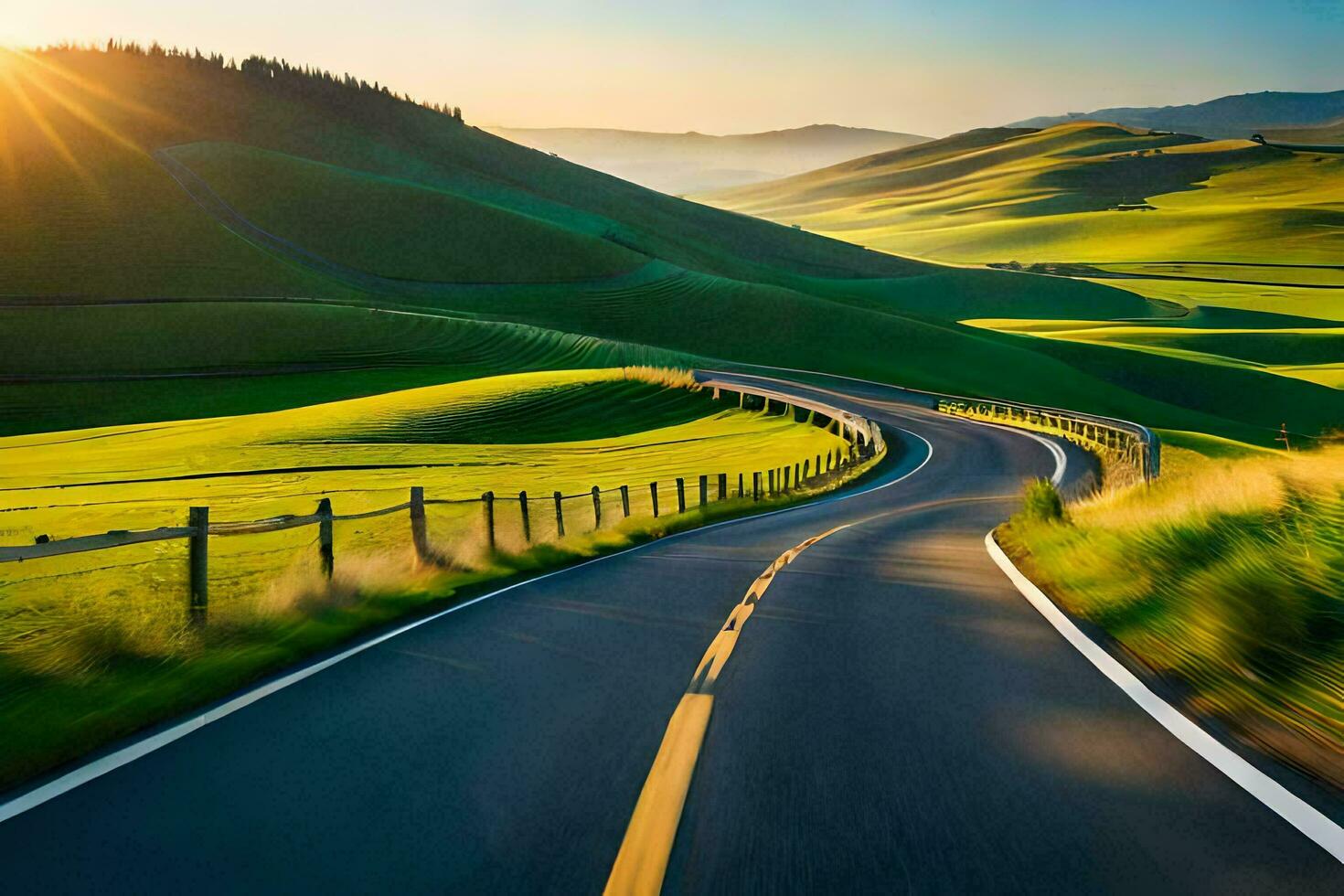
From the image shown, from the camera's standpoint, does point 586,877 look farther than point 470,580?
No

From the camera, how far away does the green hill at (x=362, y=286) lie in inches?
2827

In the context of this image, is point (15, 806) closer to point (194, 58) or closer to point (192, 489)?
point (192, 489)

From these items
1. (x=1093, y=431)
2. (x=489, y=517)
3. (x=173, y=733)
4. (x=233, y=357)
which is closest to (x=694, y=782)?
(x=173, y=733)

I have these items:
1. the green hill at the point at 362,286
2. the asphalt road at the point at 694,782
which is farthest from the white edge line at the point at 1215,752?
the green hill at the point at 362,286

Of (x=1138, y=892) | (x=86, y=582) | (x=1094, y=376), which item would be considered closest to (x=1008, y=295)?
(x=1094, y=376)

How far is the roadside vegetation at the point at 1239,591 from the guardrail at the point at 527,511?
7079 millimetres

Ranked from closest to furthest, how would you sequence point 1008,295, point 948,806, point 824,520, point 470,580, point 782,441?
point 948,806 < point 470,580 < point 824,520 < point 782,441 < point 1008,295

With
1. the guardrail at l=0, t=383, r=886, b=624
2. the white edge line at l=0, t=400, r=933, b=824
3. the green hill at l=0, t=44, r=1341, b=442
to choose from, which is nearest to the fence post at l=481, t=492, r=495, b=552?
the guardrail at l=0, t=383, r=886, b=624

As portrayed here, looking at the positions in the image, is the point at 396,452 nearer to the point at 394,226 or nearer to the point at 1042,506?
the point at 1042,506

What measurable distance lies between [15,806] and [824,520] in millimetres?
18450

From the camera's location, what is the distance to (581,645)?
9.20 m

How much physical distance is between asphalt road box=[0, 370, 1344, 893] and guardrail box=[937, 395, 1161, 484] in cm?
1768

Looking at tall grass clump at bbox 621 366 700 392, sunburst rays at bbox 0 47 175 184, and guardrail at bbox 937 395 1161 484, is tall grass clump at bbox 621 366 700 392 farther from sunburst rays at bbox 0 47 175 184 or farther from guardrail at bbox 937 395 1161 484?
sunburst rays at bbox 0 47 175 184

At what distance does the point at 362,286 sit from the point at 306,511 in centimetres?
8531
